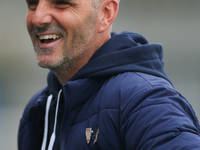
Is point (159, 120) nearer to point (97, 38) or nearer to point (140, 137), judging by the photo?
point (140, 137)

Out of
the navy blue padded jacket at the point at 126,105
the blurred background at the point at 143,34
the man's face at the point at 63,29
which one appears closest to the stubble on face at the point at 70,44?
the man's face at the point at 63,29

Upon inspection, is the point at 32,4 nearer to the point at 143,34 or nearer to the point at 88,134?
the point at 88,134

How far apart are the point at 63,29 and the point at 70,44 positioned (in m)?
0.10

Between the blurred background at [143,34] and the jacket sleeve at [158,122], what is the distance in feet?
24.9

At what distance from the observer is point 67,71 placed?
7.93 ft

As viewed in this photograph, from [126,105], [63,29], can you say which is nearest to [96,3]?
[63,29]

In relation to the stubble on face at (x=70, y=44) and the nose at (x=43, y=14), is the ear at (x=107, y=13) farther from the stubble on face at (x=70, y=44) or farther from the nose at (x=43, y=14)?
the nose at (x=43, y=14)

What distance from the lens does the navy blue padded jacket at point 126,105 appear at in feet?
5.37

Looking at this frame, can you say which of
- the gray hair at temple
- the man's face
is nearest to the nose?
the man's face

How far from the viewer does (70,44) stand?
232cm

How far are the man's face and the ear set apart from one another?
8 centimetres

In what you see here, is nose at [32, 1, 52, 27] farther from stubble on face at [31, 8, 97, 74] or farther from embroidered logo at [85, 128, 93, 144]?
embroidered logo at [85, 128, 93, 144]

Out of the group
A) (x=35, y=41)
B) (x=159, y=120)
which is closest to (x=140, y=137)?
(x=159, y=120)

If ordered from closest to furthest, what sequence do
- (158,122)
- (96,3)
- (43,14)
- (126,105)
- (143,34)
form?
1. (158,122)
2. (126,105)
3. (43,14)
4. (96,3)
5. (143,34)
